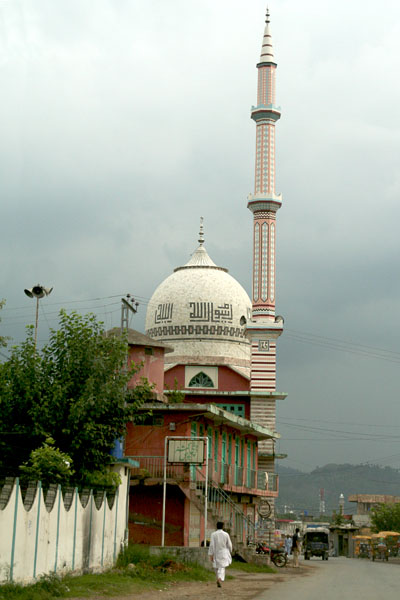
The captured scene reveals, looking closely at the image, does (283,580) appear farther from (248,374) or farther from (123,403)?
(248,374)

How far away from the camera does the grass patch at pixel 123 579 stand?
15.9 m

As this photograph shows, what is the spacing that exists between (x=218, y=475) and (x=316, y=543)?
17.2 meters

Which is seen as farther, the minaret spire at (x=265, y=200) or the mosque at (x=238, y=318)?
the minaret spire at (x=265, y=200)

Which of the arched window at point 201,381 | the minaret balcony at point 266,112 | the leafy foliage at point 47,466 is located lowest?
the leafy foliage at point 47,466

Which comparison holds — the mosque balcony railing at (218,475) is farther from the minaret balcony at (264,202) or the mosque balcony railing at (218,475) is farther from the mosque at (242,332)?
the minaret balcony at (264,202)

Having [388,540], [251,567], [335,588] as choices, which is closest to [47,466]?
[335,588]

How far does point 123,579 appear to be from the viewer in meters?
20.4

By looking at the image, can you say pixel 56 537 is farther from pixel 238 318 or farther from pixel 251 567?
pixel 238 318

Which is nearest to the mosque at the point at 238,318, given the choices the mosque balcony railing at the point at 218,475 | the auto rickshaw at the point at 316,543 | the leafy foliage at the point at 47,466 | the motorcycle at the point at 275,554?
the mosque balcony railing at the point at 218,475

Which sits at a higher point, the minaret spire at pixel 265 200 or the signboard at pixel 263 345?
the minaret spire at pixel 265 200

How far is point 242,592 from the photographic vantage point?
19.9 metres

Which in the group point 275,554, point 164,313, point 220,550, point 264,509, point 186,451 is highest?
point 164,313

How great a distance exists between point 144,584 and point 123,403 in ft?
19.5

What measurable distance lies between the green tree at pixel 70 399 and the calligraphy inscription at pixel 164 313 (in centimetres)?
2770
